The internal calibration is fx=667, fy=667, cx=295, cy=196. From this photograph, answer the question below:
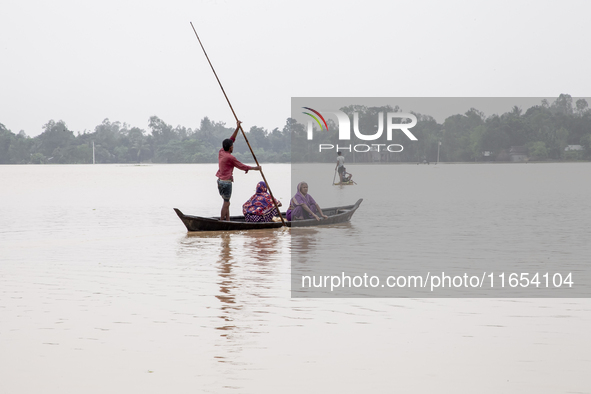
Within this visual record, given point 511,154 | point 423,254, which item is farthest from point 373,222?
point 511,154

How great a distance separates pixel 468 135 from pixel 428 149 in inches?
295

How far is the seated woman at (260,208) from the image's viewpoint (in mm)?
12750

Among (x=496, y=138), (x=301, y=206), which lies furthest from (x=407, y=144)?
(x=301, y=206)

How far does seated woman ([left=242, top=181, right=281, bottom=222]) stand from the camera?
41.8 feet

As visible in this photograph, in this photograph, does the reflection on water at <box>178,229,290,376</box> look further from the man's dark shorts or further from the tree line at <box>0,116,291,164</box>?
Answer: the tree line at <box>0,116,291,164</box>

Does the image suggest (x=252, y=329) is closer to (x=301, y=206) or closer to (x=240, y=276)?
(x=240, y=276)

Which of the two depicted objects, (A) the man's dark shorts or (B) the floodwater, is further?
(A) the man's dark shorts

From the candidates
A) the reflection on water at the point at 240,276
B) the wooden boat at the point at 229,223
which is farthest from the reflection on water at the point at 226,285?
the wooden boat at the point at 229,223

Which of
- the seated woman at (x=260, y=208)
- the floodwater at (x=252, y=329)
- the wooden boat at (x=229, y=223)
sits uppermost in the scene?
the seated woman at (x=260, y=208)

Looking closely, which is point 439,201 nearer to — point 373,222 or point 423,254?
point 373,222

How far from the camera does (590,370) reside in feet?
14.3

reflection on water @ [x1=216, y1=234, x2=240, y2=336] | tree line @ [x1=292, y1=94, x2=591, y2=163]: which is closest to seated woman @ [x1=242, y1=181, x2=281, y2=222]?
reflection on water @ [x1=216, y1=234, x2=240, y2=336]

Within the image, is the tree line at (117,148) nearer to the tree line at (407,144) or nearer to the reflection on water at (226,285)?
the tree line at (407,144)

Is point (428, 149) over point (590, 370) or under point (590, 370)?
over
